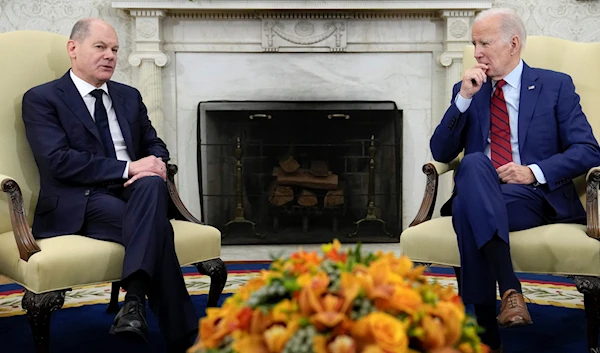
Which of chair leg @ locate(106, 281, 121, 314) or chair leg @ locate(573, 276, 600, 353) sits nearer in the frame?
chair leg @ locate(573, 276, 600, 353)

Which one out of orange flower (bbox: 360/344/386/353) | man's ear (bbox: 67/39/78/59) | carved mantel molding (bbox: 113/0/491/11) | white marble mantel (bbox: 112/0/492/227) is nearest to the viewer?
orange flower (bbox: 360/344/386/353)

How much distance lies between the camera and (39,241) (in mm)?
2195

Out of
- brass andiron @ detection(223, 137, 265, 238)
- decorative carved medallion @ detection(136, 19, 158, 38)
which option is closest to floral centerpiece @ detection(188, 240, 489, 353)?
brass andiron @ detection(223, 137, 265, 238)

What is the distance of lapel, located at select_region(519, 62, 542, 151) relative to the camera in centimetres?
241

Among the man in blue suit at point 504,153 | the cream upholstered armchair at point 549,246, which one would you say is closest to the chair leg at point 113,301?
the cream upholstered armchair at point 549,246

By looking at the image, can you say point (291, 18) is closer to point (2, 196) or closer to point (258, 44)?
point (258, 44)

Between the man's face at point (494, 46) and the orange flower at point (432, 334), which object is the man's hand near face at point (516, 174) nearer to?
the man's face at point (494, 46)

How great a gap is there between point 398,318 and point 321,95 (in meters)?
3.29

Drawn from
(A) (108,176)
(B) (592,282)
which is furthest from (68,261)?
(B) (592,282)

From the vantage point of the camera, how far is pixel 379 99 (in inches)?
167

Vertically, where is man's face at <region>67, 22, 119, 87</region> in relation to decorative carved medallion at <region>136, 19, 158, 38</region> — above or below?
below

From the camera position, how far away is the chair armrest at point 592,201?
2.12 metres

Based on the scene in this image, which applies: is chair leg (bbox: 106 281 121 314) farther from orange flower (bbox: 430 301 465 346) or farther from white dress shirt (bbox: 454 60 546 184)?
orange flower (bbox: 430 301 465 346)

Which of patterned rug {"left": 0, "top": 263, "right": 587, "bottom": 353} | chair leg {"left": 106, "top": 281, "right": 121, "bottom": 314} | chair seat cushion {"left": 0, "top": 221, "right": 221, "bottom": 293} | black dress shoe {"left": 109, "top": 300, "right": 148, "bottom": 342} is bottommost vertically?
patterned rug {"left": 0, "top": 263, "right": 587, "bottom": 353}
